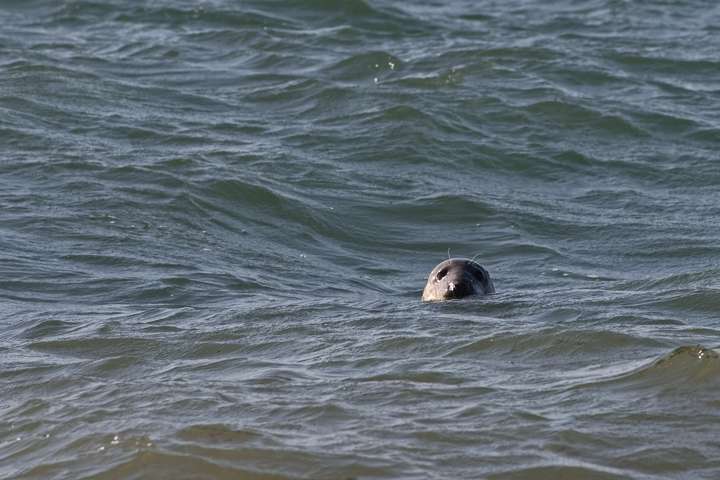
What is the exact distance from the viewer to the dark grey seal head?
9547mm

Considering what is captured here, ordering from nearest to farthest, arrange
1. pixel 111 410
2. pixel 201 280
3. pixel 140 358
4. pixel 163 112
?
pixel 111 410 → pixel 140 358 → pixel 201 280 → pixel 163 112

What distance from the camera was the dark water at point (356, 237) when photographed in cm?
625

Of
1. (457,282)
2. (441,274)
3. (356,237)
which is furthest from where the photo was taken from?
(356,237)

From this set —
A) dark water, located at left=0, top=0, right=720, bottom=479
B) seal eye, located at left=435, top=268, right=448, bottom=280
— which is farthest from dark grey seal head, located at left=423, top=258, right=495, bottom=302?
dark water, located at left=0, top=0, right=720, bottom=479

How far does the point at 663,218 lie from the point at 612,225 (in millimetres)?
595

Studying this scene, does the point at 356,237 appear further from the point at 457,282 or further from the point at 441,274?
the point at 457,282

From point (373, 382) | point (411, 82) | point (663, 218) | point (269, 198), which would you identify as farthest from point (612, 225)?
point (373, 382)

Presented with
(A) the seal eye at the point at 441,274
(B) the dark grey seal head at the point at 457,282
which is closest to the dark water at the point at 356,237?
(B) the dark grey seal head at the point at 457,282

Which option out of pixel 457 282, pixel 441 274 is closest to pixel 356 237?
pixel 441 274

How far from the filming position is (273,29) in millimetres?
20078

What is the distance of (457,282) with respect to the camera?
9578 millimetres

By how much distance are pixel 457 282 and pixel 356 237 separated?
2.89 meters

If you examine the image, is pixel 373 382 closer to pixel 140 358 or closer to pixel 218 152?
pixel 140 358

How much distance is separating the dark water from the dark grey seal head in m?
0.17
